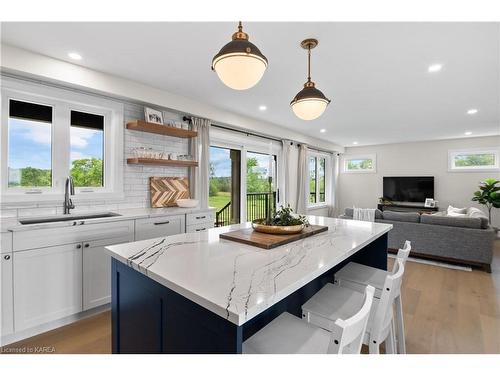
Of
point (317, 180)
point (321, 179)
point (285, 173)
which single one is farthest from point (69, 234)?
point (321, 179)

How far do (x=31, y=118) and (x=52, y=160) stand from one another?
17.5 inches

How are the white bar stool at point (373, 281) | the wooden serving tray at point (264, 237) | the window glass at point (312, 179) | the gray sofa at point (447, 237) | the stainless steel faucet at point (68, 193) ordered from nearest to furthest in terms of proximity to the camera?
the wooden serving tray at point (264, 237) < the white bar stool at point (373, 281) < the stainless steel faucet at point (68, 193) < the gray sofa at point (447, 237) < the window glass at point (312, 179)

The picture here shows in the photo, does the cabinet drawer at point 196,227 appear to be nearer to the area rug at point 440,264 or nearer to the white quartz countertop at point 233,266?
the white quartz countertop at point 233,266

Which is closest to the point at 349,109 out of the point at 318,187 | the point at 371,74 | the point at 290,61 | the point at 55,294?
the point at 371,74

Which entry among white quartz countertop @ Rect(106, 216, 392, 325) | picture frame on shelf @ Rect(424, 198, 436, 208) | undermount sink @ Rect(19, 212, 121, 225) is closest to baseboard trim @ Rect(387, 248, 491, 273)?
picture frame on shelf @ Rect(424, 198, 436, 208)

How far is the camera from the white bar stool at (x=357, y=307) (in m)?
1.29

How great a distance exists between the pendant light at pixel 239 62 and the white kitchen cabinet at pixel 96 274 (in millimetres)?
2002

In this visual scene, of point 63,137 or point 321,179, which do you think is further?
point 321,179

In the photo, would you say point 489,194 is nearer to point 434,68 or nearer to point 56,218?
point 434,68

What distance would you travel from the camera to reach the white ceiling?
203 cm

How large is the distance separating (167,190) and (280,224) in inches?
87.1

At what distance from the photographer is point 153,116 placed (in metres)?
3.35

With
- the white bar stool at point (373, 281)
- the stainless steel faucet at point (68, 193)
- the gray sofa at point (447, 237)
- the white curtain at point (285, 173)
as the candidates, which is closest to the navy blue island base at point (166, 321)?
the white bar stool at point (373, 281)
